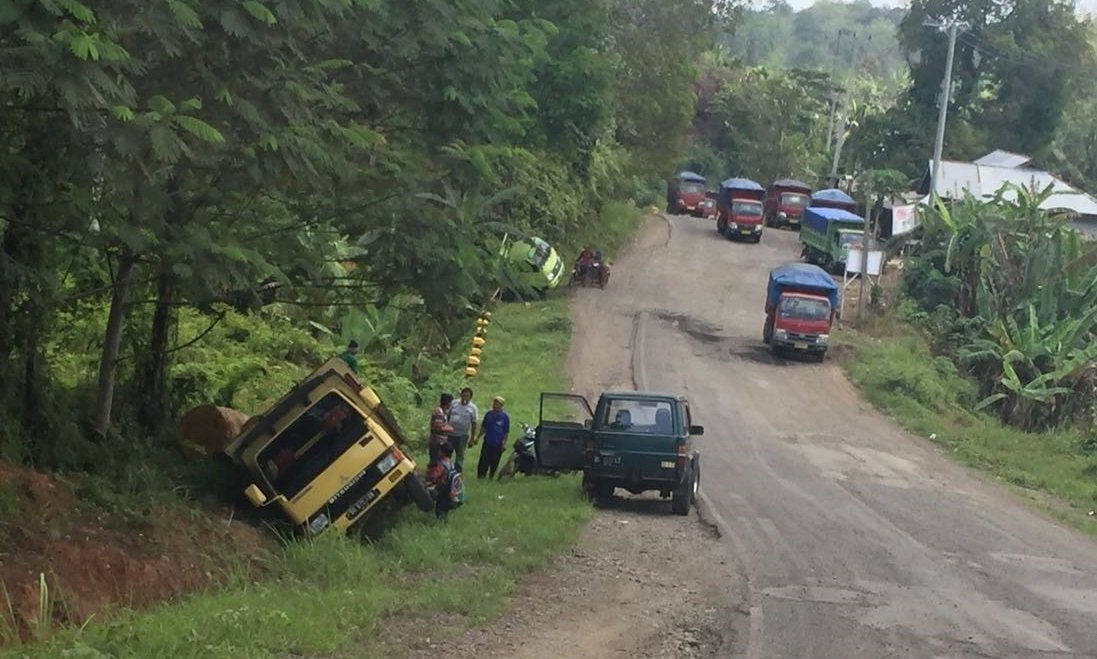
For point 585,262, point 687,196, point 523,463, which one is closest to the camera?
point 523,463

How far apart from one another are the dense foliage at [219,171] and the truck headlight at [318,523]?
2.35 meters

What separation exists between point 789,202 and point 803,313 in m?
36.3

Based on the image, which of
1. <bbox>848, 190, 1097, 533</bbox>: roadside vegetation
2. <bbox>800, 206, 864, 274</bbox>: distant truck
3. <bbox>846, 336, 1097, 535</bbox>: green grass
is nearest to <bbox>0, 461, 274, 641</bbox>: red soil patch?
<bbox>846, 336, 1097, 535</bbox>: green grass

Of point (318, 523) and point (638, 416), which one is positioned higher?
point (638, 416)

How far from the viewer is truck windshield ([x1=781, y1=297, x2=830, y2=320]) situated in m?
41.2

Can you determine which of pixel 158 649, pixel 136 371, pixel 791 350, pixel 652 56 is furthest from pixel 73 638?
pixel 652 56

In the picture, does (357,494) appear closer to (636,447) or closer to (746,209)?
(636,447)

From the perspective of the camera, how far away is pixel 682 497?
20.4 meters

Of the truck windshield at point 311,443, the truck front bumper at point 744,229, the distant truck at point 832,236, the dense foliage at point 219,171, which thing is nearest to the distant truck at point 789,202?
the truck front bumper at point 744,229

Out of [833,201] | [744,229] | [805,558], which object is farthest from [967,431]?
[833,201]

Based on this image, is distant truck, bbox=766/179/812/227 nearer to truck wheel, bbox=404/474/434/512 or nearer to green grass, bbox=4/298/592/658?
green grass, bbox=4/298/592/658

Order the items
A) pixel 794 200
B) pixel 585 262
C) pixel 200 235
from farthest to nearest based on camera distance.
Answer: pixel 794 200 < pixel 585 262 < pixel 200 235

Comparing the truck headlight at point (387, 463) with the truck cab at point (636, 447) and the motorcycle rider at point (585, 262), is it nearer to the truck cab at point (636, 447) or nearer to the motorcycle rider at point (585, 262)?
the truck cab at point (636, 447)

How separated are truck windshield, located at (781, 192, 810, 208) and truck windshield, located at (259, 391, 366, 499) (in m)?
61.8
